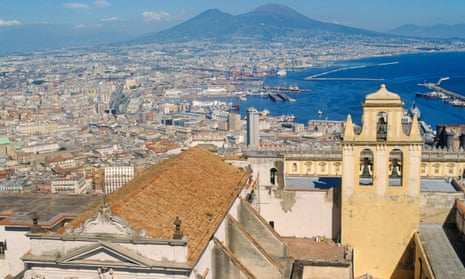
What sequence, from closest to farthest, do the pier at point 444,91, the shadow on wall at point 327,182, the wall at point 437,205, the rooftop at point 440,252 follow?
the rooftop at point 440,252 < the wall at point 437,205 < the shadow on wall at point 327,182 < the pier at point 444,91

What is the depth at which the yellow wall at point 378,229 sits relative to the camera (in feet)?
41.8

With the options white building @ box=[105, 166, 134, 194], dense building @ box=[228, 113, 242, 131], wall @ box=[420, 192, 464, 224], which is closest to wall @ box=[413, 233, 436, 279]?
wall @ box=[420, 192, 464, 224]

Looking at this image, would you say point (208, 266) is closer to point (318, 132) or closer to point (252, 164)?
point (252, 164)

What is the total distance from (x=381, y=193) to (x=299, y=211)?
2.50 m

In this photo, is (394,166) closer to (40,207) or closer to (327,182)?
(327,182)

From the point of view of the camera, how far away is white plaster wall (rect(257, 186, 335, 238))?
14180 mm

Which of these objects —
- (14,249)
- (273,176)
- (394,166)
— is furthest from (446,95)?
(14,249)

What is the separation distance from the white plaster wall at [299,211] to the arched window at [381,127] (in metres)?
2.25

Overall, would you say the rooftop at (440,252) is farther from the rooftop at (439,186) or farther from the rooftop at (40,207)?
the rooftop at (40,207)

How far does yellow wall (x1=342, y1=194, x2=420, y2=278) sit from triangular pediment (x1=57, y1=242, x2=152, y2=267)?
240 inches

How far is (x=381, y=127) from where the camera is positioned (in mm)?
12719

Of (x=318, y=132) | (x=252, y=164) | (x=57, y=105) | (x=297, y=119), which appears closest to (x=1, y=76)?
(x=57, y=105)

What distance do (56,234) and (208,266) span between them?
8.64 feet

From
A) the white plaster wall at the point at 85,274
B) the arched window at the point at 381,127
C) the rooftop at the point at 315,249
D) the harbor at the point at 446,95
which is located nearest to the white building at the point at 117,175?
the rooftop at the point at 315,249
